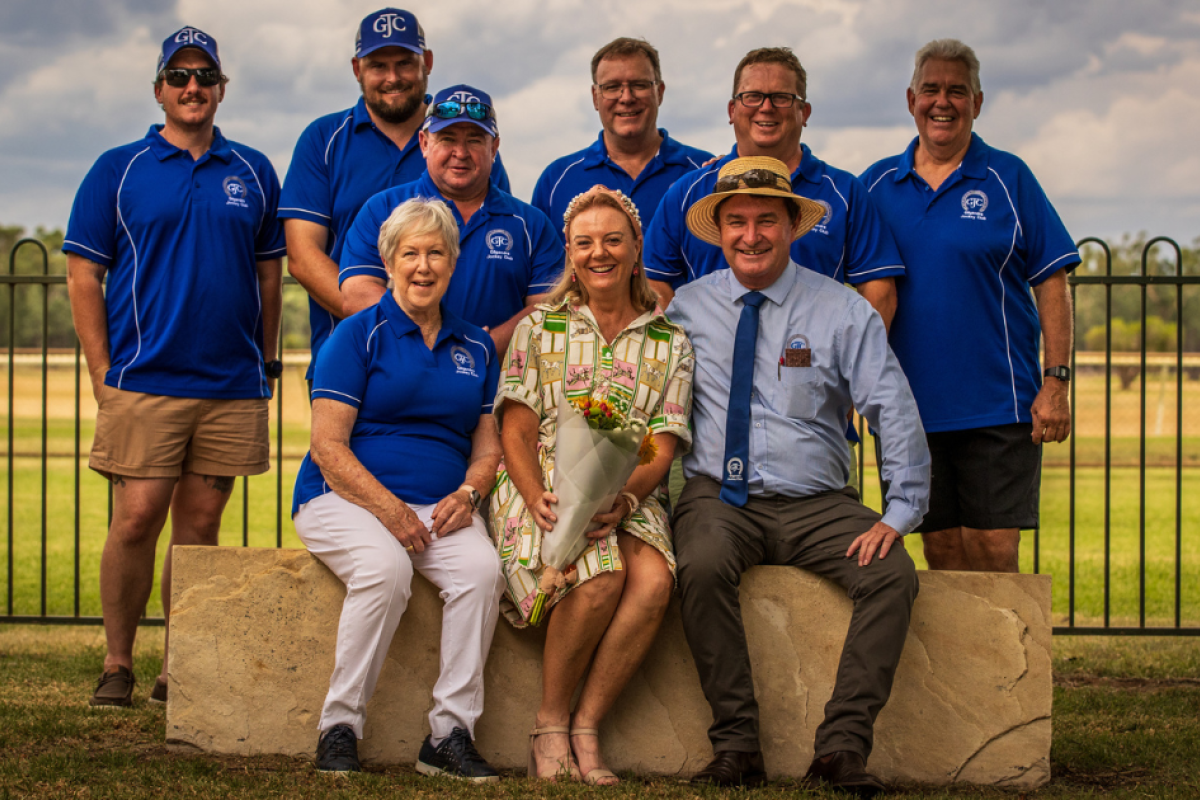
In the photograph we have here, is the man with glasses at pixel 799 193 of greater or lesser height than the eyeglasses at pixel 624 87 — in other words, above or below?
below

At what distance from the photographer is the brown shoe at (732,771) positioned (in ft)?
10.3

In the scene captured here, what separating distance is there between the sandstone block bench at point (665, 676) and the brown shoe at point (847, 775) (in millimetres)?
369

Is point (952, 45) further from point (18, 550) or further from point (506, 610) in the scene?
point (18, 550)

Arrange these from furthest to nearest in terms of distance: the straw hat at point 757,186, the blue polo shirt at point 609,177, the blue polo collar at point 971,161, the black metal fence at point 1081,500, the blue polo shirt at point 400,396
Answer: the black metal fence at point 1081,500 < the blue polo shirt at point 609,177 < the blue polo collar at point 971,161 < the straw hat at point 757,186 < the blue polo shirt at point 400,396

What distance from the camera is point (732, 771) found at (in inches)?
123

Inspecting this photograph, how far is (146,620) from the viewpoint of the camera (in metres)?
6.52

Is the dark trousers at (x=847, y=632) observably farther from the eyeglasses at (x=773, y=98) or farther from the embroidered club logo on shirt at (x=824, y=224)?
the eyeglasses at (x=773, y=98)

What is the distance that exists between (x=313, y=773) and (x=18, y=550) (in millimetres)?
12356

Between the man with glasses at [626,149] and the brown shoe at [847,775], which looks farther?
the man with glasses at [626,149]

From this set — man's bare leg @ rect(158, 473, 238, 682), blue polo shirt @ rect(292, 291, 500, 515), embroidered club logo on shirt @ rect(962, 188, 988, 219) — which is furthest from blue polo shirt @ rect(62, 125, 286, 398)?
embroidered club logo on shirt @ rect(962, 188, 988, 219)

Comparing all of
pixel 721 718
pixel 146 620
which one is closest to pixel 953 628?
pixel 721 718

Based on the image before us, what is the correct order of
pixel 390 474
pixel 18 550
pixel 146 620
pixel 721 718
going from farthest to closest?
pixel 18 550 < pixel 146 620 < pixel 390 474 < pixel 721 718

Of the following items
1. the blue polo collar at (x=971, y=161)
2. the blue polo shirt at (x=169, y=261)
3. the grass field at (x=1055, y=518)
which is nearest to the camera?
the blue polo collar at (x=971, y=161)

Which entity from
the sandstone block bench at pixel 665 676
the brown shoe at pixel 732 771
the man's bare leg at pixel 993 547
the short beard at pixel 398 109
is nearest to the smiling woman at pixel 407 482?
the sandstone block bench at pixel 665 676
